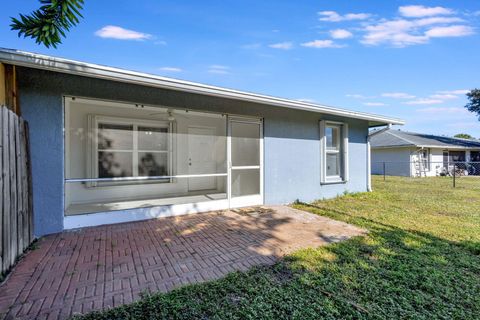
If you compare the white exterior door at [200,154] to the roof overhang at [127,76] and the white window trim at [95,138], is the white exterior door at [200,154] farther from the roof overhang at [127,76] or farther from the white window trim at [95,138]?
the roof overhang at [127,76]

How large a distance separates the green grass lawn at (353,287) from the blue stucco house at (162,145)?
2977mm

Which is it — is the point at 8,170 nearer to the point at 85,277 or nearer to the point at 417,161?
the point at 85,277

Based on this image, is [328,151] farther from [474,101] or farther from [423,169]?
[474,101]

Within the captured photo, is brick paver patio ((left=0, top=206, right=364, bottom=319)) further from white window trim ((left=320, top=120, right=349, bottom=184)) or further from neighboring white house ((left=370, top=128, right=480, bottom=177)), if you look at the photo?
neighboring white house ((left=370, top=128, right=480, bottom=177))

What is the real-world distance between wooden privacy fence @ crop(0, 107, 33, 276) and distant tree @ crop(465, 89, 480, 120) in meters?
37.1

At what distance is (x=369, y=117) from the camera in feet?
26.2

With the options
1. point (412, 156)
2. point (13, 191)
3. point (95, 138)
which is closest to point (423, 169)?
point (412, 156)

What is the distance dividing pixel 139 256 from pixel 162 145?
4756 mm

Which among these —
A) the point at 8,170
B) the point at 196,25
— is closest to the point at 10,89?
the point at 8,170

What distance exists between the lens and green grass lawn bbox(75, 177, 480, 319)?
6.83 feet

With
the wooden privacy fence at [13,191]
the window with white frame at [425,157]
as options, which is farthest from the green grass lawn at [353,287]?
the window with white frame at [425,157]

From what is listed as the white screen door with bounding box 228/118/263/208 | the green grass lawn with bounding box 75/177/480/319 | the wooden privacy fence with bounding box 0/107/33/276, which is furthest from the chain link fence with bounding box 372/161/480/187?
the wooden privacy fence with bounding box 0/107/33/276

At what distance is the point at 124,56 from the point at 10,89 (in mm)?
4538

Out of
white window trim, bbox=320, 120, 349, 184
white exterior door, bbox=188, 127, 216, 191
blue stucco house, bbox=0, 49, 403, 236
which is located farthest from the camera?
white exterior door, bbox=188, 127, 216, 191
